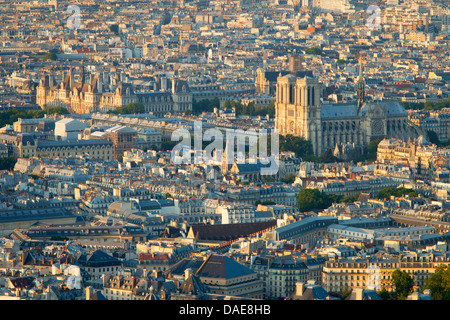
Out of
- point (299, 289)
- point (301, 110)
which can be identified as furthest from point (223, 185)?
point (299, 289)

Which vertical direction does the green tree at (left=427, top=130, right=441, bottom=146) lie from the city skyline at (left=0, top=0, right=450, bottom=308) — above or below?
below

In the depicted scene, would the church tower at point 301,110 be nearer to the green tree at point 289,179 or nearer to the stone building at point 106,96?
the green tree at point 289,179

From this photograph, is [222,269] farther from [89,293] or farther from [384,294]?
[89,293]

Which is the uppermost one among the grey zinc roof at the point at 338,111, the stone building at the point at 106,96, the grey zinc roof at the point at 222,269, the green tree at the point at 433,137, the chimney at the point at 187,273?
the chimney at the point at 187,273

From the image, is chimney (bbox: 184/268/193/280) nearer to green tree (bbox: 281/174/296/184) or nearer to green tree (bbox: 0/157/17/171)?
green tree (bbox: 281/174/296/184)

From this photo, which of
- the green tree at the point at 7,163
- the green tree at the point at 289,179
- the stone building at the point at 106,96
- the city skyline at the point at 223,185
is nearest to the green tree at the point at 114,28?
the city skyline at the point at 223,185

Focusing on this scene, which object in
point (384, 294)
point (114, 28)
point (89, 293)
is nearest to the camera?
point (89, 293)

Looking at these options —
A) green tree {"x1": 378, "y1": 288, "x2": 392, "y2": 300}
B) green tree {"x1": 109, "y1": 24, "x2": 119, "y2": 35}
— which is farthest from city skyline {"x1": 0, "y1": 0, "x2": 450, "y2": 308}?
green tree {"x1": 109, "y1": 24, "x2": 119, "y2": 35}
